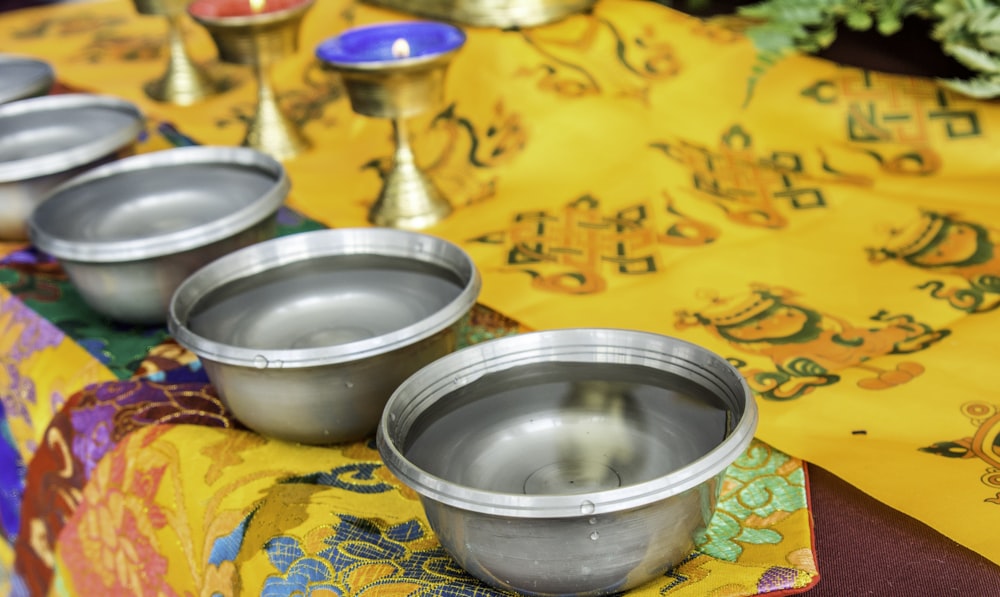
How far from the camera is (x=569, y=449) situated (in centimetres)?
63

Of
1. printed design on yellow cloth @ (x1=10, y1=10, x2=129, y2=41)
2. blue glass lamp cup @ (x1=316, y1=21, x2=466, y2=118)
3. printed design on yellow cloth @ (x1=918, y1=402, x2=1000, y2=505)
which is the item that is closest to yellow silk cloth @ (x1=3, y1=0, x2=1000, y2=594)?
printed design on yellow cloth @ (x1=918, y1=402, x2=1000, y2=505)

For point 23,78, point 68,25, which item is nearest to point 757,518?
point 23,78

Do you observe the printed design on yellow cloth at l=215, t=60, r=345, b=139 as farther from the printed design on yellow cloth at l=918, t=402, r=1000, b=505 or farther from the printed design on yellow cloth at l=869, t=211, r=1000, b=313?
the printed design on yellow cloth at l=918, t=402, r=1000, b=505

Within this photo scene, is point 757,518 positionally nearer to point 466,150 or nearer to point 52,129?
point 466,150

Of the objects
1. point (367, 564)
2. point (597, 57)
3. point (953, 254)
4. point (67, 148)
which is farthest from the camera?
point (597, 57)

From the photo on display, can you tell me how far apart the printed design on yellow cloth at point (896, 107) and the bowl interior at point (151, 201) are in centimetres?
60

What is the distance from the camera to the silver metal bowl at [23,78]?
4.21ft

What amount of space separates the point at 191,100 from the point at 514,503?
3.89ft

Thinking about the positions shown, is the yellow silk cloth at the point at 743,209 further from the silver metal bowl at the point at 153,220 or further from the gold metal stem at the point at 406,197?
the silver metal bowl at the point at 153,220

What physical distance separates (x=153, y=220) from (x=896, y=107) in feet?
2.46

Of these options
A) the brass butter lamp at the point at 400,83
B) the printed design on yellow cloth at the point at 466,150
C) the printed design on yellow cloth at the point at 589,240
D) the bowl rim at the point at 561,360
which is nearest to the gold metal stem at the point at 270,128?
the printed design on yellow cloth at the point at 466,150

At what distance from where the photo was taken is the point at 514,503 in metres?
0.50

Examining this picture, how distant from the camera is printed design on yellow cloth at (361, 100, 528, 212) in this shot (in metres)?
1.19

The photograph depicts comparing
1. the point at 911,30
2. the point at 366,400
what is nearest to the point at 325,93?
the point at 911,30
